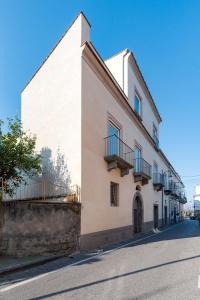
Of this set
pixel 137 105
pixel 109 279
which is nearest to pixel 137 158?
pixel 137 105

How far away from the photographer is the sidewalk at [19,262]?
7.28 m

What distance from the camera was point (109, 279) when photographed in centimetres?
650

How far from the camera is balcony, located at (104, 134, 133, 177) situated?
13.6 meters

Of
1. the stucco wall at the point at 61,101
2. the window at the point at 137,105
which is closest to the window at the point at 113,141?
the stucco wall at the point at 61,101

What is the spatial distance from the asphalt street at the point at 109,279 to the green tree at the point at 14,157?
4395 mm

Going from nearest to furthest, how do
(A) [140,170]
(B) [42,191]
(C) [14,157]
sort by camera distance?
1. (C) [14,157]
2. (B) [42,191]
3. (A) [140,170]

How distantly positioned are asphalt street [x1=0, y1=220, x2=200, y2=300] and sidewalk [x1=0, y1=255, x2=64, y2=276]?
8.4 inches

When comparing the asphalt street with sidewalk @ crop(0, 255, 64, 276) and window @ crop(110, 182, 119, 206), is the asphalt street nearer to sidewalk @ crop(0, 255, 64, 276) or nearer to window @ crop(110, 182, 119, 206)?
sidewalk @ crop(0, 255, 64, 276)

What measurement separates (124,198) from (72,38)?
8.68 meters

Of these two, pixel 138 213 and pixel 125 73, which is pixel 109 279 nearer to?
pixel 138 213

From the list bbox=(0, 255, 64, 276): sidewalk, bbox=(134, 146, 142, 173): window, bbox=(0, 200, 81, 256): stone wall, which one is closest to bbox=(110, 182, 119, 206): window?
bbox=(134, 146, 142, 173): window

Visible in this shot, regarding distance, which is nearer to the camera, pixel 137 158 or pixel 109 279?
pixel 109 279

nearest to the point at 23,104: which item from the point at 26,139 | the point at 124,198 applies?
the point at 26,139

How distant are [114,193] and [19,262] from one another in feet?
25.5
